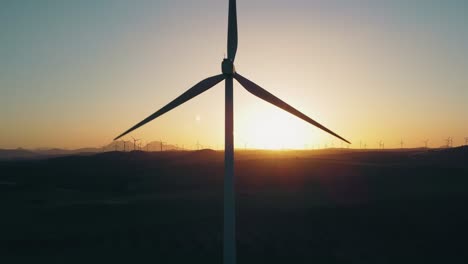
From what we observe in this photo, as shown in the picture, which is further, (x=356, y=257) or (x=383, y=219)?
(x=383, y=219)

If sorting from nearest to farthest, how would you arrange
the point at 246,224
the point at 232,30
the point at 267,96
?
the point at 267,96 → the point at 232,30 → the point at 246,224

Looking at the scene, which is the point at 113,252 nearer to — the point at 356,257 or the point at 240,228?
the point at 240,228

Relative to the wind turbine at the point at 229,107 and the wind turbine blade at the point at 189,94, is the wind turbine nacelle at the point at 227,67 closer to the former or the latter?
the wind turbine at the point at 229,107

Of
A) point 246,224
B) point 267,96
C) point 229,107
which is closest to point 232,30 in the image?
point 267,96

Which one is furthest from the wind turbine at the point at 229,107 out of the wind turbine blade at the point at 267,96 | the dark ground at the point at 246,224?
the dark ground at the point at 246,224

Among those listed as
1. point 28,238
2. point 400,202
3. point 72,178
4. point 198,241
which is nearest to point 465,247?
point 400,202

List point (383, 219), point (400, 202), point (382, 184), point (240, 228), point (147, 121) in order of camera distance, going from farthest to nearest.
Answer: point (382, 184) → point (400, 202) → point (383, 219) → point (240, 228) → point (147, 121)

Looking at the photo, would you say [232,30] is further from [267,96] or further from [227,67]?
[267,96]
